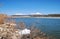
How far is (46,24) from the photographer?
419cm

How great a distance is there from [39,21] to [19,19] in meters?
0.51

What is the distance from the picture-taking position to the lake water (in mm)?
3935

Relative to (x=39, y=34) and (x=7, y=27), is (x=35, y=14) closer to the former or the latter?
(x=39, y=34)

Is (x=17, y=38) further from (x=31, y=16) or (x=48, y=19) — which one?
(x=48, y=19)

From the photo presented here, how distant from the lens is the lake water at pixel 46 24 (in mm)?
3935

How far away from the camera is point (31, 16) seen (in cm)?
399

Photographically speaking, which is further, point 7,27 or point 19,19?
point 19,19

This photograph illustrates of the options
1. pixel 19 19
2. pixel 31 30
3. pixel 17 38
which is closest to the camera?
pixel 17 38

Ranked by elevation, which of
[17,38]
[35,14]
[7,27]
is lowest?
[17,38]

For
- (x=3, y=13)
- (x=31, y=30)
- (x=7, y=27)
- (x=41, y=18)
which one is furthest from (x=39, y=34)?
(x=3, y=13)

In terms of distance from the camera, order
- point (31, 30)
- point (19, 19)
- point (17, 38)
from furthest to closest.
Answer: point (19, 19), point (31, 30), point (17, 38)

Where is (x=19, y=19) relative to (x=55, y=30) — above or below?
above

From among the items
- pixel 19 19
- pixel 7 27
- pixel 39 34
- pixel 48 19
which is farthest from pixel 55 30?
pixel 7 27

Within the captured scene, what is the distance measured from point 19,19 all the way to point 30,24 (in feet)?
1.08
